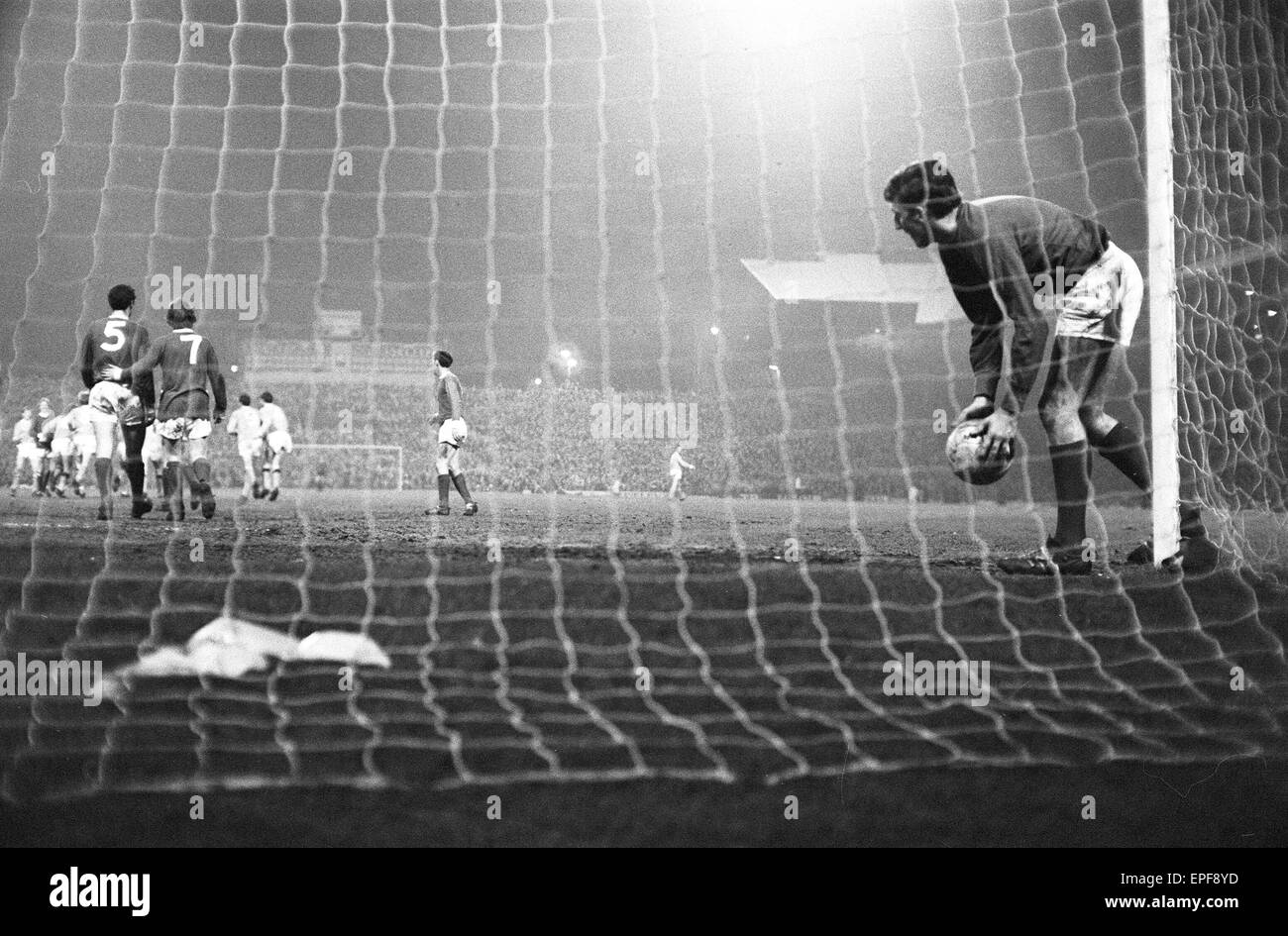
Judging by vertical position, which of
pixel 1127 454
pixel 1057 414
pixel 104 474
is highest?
pixel 104 474

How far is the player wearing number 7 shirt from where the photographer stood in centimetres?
411

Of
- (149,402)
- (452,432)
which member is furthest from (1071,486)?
(149,402)

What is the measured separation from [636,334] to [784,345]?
0.85 m

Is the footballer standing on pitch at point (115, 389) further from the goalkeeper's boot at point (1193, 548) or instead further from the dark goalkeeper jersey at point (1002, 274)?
the goalkeeper's boot at point (1193, 548)

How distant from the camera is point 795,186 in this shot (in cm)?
353

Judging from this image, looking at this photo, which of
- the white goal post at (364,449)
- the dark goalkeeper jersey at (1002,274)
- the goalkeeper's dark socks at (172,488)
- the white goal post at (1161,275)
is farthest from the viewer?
the white goal post at (364,449)

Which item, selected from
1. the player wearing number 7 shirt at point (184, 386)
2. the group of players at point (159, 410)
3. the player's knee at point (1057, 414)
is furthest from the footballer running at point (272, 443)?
the player's knee at point (1057, 414)

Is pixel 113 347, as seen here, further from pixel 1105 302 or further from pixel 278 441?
pixel 1105 302

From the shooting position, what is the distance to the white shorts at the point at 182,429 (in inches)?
167

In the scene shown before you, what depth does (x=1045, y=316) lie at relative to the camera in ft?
10.9

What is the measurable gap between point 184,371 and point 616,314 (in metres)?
1.90

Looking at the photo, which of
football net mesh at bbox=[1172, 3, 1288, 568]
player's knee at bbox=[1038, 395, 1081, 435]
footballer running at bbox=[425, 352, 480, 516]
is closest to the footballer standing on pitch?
footballer running at bbox=[425, 352, 480, 516]

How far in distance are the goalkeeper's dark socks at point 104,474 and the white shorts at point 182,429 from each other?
26 cm
